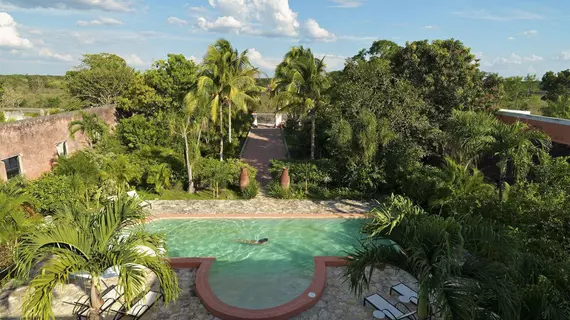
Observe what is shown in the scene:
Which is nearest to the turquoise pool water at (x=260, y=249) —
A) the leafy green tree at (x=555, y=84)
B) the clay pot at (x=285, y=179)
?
the clay pot at (x=285, y=179)

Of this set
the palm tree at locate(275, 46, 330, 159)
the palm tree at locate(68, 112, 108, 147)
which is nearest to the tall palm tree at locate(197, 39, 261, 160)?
the palm tree at locate(275, 46, 330, 159)

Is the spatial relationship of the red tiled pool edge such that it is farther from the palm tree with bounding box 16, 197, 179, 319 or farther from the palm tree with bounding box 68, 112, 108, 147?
the palm tree with bounding box 68, 112, 108, 147

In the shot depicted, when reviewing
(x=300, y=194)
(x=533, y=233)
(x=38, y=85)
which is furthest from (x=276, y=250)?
(x=38, y=85)

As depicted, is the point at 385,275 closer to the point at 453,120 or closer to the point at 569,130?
the point at 453,120

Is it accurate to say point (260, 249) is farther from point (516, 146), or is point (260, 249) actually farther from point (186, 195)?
point (516, 146)

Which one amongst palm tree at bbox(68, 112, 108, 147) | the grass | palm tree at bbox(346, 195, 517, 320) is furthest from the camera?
palm tree at bbox(68, 112, 108, 147)

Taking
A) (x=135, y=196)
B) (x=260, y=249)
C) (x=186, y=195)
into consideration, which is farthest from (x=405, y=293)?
(x=186, y=195)

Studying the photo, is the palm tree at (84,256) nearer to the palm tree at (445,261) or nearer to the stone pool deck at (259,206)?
the palm tree at (445,261)
